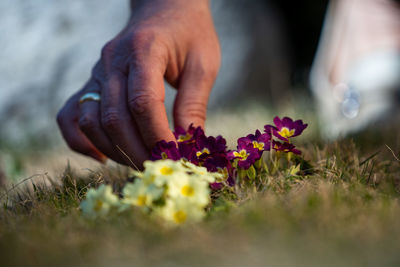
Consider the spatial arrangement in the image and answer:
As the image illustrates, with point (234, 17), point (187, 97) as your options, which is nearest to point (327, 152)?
point (187, 97)

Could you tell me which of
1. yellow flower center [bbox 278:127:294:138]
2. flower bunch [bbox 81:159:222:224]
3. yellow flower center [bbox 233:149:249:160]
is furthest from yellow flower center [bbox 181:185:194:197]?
yellow flower center [bbox 278:127:294:138]

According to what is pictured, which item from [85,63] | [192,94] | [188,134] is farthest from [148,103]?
[85,63]

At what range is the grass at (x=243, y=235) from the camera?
85 centimetres

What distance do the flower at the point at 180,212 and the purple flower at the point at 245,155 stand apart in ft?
1.22

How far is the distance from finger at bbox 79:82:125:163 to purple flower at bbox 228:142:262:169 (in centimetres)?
48

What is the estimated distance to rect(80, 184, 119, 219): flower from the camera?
1104 mm

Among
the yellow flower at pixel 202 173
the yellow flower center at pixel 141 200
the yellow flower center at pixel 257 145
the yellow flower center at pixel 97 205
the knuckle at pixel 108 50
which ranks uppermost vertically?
the knuckle at pixel 108 50

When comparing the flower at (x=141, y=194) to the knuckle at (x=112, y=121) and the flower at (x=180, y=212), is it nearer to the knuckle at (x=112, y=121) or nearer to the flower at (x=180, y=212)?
the flower at (x=180, y=212)

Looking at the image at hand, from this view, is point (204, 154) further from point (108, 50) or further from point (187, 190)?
point (108, 50)

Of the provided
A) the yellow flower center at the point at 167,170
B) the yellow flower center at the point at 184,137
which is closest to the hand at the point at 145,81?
the yellow flower center at the point at 184,137

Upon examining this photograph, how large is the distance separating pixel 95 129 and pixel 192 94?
45 centimetres

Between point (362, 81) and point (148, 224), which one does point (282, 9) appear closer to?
point (362, 81)

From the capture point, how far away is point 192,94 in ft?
5.78

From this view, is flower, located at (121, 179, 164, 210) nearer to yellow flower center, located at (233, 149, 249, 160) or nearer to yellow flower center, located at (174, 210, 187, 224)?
yellow flower center, located at (174, 210, 187, 224)
